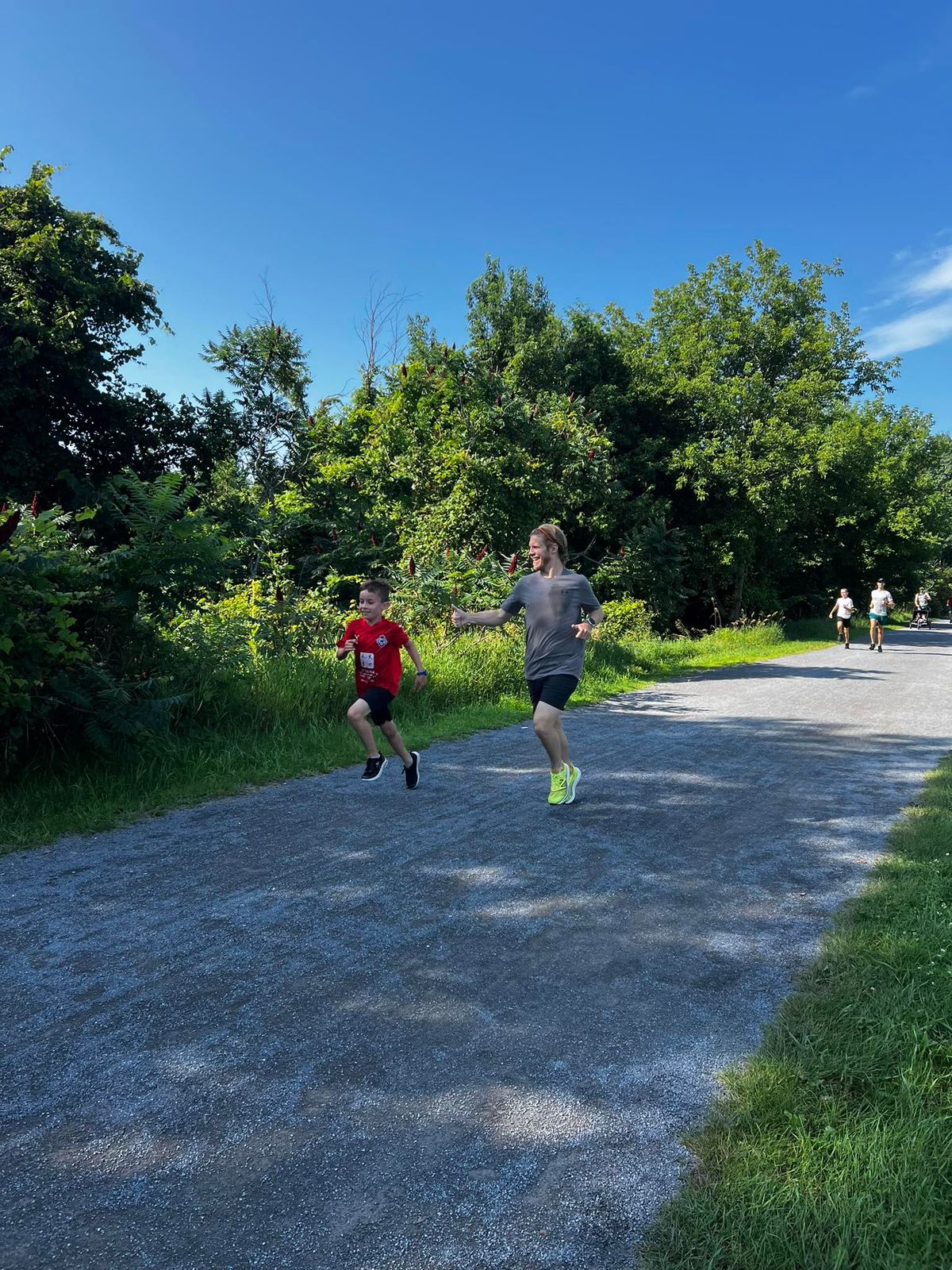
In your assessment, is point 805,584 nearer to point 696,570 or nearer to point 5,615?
point 696,570

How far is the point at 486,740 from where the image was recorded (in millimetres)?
8016

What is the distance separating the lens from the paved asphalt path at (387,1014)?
1907 mm

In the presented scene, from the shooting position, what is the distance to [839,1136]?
2.11 metres

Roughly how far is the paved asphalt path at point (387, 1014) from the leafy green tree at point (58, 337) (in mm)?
19825

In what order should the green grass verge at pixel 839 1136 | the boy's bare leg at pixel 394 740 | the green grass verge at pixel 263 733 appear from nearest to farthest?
the green grass verge at pixel 839 1136
the green grass verge at pixel 263 733
the boy's bare leg at pixel 394 740

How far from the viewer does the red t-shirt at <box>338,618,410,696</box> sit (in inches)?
248

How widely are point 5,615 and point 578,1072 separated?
14.0ft

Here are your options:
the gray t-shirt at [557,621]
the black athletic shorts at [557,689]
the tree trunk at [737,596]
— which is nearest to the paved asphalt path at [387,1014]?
the black athletic shorts at [557,689]

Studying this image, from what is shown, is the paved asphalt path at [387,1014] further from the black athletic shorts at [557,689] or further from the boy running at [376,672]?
the black athletic shorts at [557,689]

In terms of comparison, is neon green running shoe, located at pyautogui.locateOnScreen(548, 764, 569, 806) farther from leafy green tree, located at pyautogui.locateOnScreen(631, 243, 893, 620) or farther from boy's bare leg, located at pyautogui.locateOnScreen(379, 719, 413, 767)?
leafy green tree, located at pyautogui.locateOnScreen(631, 243, 893, 620)

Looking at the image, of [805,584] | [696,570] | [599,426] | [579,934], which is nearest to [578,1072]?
[579,934]

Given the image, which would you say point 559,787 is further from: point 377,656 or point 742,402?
point 742,402

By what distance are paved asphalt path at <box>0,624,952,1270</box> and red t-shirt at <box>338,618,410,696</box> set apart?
0.91 m

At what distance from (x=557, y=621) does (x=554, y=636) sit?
0.12 meters
